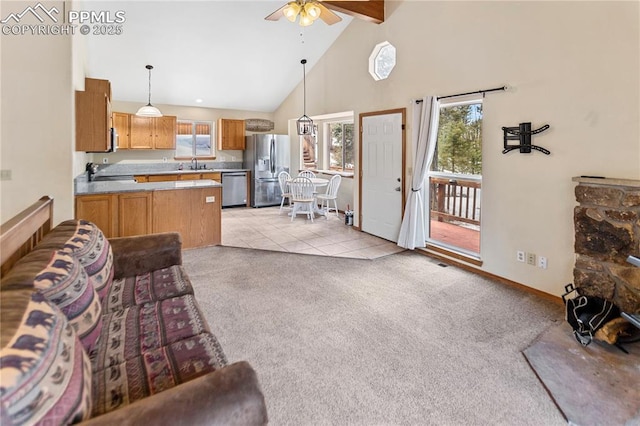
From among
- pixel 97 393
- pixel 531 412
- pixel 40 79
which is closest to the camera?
pixel 97 393

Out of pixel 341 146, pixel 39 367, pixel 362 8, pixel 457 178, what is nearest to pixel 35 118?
pixel 39 367

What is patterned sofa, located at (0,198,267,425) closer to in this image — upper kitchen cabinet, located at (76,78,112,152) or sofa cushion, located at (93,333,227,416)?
sofa cushion, located at (93,333,227,416)

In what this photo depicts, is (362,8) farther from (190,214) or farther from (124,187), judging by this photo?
(124,187)

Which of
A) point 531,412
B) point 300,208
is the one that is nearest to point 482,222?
point 531,412

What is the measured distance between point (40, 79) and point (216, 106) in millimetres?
4871

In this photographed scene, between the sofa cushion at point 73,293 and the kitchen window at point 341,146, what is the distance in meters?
6.18

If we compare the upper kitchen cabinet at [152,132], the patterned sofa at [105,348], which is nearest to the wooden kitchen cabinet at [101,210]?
the patterned sofa at [105,348]

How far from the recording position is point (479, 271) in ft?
13.0

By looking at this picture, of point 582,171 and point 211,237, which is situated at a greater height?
point 582,171

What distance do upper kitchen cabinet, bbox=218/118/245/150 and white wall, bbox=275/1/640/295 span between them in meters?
4.93

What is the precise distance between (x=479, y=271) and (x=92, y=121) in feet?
15.6

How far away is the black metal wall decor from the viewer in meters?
3.27

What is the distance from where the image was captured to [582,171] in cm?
298

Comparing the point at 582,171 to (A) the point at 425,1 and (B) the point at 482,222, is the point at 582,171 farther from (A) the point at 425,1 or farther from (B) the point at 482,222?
(A) the point at 425,1
